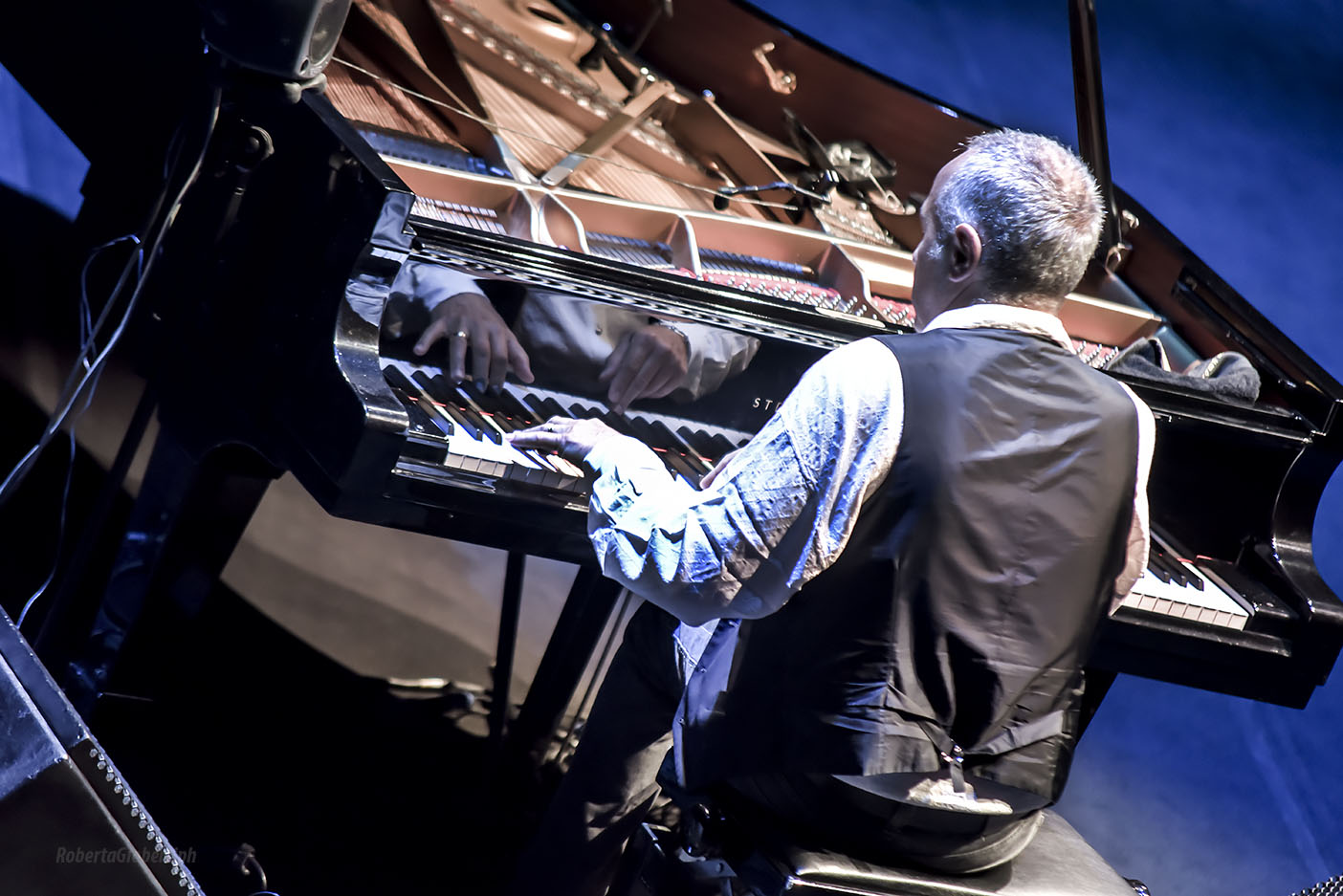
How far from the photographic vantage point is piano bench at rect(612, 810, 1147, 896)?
1735 millimetres

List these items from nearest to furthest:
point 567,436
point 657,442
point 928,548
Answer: point 928,548 < point 567,436 < point 657,442

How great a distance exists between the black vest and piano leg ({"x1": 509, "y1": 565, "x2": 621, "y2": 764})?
3.08ft

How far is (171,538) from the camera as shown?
2.28 meters

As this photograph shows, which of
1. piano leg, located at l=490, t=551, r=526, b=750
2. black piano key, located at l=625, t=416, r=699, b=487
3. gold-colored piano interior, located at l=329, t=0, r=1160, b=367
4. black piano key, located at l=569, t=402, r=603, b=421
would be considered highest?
gold-colored piano interior, located at l=329, t=0, r=1160, b=367

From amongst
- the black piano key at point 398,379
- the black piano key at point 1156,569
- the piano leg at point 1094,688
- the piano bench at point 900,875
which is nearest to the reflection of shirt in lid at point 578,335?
the black piano key at point 398,379

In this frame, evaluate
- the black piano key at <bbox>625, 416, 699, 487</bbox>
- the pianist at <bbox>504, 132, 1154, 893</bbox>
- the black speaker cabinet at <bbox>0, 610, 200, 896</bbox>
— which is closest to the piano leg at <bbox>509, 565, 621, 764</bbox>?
the black piano key at <bbox>625, 416, 699, 487</bbox>

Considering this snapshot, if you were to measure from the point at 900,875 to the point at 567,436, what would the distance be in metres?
0.78

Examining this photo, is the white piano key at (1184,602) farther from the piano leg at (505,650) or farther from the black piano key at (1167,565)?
the piano leg at (505,650)

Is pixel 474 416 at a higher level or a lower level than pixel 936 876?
higher

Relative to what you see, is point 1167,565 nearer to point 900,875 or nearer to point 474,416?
point 900,875

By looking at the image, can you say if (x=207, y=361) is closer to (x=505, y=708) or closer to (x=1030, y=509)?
(x=505, y=708)

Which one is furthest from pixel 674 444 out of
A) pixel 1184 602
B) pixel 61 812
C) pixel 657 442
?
pixel 61 812

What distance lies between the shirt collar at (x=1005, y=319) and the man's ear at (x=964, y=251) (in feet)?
0.16

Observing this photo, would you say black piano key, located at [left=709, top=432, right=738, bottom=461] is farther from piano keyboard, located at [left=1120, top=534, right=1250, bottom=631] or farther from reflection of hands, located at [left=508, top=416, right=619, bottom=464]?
piano keyboard, located at [left=1120, top=534, right=1250, bottom=631]
